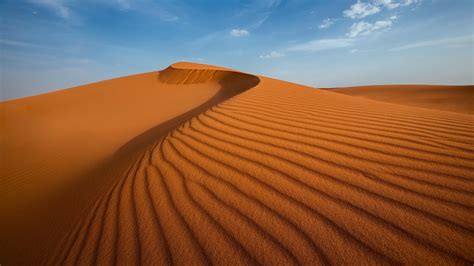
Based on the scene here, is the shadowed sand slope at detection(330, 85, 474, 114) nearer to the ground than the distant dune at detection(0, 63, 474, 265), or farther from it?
nearer to the ground

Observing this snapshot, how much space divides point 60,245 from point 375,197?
2066 mm

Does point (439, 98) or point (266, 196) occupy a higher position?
point (266, 196)

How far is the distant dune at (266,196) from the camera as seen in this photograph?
104cm

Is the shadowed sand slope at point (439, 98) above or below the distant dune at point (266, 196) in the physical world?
below

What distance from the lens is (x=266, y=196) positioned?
55.4 inches

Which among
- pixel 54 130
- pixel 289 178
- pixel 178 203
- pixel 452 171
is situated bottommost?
pixel 54 130

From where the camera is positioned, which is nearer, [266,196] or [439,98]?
[266,196]

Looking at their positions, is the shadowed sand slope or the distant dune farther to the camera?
the shadowed sand slope

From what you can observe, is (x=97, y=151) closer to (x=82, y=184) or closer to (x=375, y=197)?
(x=82, y=184)

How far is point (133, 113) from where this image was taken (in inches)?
241

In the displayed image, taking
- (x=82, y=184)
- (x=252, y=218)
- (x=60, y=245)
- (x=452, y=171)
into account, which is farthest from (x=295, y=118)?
(x=82, y=184)

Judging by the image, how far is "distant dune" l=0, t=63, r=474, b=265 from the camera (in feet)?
3.41

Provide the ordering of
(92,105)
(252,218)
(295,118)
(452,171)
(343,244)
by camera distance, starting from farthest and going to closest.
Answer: (92,105), (295,118), (452,171), (252,218), (343,244)

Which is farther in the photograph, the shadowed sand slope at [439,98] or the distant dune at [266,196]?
the shadowed sand slope at [439,98]
